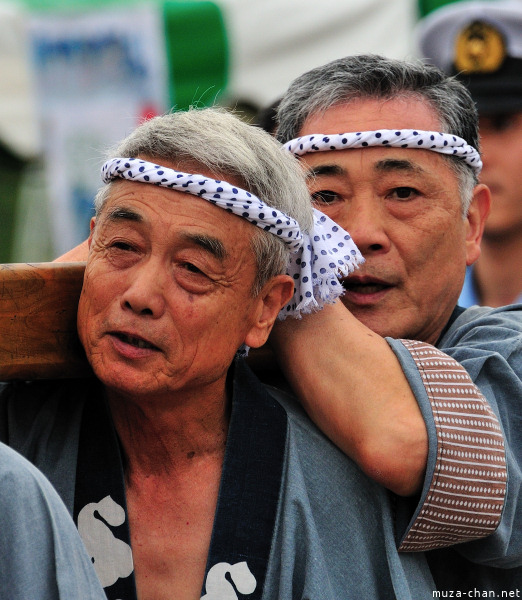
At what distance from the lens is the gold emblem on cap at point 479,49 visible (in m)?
→ 6.02

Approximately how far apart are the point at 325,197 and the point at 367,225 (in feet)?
0.56

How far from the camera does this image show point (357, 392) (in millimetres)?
2684

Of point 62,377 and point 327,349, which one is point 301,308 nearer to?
point 327,349

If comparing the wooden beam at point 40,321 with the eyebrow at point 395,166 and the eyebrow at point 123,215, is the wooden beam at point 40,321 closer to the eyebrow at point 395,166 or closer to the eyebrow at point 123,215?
the eyebrow at point 123,215

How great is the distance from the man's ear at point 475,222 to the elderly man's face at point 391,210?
0.20 metres

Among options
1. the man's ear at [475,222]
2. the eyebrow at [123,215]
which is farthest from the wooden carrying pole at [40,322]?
the man's ear at [475,222]

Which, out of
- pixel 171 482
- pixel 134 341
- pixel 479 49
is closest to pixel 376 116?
pixel 134 341

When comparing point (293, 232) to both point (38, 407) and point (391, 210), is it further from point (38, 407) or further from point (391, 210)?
point (38, 407)

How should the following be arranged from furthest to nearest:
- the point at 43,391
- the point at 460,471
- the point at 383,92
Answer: the point at 383,92 → the point at 43,391 → the point at 460,471

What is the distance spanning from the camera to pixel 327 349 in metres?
2.77

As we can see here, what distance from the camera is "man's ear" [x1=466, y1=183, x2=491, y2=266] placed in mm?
3512

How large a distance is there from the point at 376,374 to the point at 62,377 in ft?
2.69

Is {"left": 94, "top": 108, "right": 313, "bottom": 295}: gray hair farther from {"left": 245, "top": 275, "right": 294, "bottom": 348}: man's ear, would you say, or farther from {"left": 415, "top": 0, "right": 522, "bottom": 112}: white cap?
{"left": 415, "top": 0, "right": 522, "bottom": 112}: white cap


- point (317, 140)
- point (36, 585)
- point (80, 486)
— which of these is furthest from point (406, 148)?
point (36, 585)
